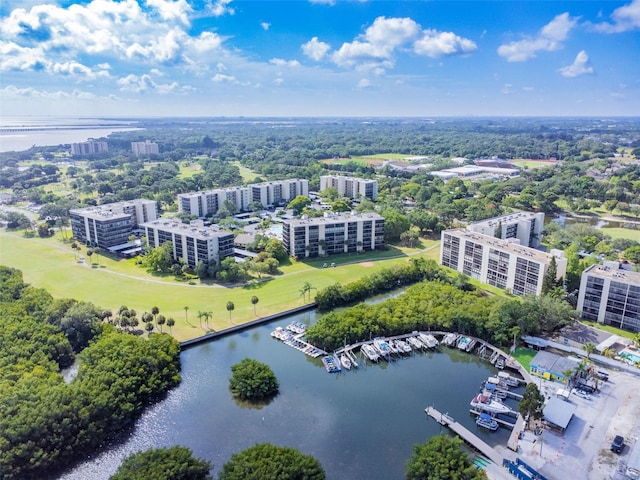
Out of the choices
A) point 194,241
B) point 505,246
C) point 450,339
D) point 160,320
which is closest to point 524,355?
point 450,339

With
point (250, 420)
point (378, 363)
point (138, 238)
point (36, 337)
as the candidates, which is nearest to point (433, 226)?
point (378, 363)

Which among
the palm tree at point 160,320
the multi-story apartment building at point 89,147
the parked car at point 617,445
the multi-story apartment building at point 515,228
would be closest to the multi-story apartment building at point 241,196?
the multi-story apartment building at point 515,228

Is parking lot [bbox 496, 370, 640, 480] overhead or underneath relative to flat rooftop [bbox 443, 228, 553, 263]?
Result: underneath

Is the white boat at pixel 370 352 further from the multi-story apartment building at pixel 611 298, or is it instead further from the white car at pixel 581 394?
the multi-story apartment building at pixel 611 298

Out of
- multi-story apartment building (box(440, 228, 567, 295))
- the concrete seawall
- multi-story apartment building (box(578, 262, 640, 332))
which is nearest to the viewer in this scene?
the concrete seawall

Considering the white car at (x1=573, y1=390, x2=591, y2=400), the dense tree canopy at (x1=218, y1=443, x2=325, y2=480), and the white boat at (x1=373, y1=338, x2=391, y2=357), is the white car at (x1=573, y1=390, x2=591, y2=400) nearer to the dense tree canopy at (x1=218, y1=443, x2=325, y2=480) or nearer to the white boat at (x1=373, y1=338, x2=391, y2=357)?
the white boat at (x1=373, y1=338, x2=391, y2=357)

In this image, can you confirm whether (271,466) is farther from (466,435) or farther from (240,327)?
(240,327)

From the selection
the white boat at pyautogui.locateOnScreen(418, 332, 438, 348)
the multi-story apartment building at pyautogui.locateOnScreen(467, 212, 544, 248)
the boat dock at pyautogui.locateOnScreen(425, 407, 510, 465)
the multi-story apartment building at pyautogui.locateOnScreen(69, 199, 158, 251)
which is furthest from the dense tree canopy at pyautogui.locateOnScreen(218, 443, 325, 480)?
the multi-story apartment building at pyautogui.locateOnScreen(69, 199, 158, 251)

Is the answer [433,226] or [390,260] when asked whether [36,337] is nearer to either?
[390,260]
